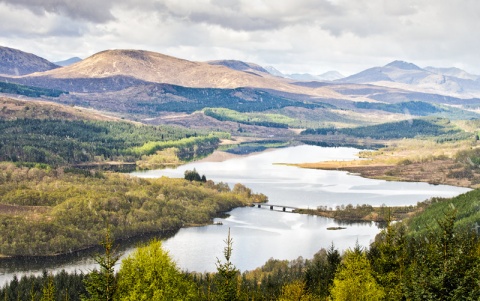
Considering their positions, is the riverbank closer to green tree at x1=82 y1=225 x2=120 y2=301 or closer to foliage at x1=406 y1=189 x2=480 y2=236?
foliage at x1=406 y1=189 x2=480 y2=236

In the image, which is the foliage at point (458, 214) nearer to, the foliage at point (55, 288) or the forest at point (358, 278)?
the foliage at point (55, 288)

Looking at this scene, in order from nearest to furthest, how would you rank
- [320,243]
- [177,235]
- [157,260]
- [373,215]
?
[157,260], [320,243], [177,235], [373,215]

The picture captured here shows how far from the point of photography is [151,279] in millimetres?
45656

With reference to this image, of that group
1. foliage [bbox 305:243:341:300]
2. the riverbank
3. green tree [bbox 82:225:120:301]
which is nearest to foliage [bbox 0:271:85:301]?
foliage [bbox 305:243:341:300]

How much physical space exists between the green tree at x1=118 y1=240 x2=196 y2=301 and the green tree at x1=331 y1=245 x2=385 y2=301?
13305mm

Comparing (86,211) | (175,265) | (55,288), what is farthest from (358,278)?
(86,211)

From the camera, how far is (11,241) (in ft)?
481

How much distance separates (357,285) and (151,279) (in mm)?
17336

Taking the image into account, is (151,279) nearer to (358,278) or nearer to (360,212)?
(358,278)

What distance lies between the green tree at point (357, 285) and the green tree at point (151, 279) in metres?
13.3

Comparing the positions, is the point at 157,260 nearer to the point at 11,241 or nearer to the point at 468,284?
the point at 468,284

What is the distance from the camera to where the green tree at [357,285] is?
5138cm

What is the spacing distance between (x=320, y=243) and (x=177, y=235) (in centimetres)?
3521

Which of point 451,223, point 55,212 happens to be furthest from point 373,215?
point 451,223
